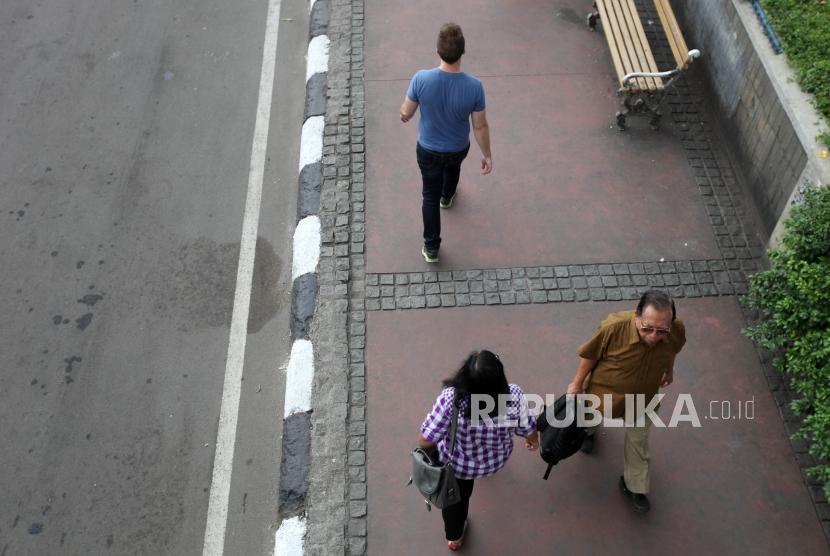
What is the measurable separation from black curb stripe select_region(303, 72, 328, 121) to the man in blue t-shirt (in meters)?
2.15

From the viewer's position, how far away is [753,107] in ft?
22.3

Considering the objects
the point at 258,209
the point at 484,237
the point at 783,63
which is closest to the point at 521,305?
the point at 484,237

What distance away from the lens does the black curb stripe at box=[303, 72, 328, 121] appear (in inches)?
305

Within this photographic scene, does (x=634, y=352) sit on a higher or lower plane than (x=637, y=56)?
lower

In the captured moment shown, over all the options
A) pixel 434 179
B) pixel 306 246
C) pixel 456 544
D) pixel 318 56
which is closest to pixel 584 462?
pixel 456 544

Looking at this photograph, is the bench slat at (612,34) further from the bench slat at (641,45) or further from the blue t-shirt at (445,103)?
the blue t-shirt at (445,103)

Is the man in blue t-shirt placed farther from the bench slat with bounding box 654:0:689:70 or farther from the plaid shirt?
the bench slat with bounding box 654:0:689:70

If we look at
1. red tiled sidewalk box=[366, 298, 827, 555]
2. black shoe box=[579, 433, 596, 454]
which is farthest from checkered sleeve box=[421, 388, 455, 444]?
black shoe box=[579, 433, 596, 454]

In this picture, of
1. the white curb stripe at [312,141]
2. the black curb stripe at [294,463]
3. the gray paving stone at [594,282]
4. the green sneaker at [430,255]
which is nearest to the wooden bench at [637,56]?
the gray paving stone at [594,282]

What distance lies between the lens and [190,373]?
6039 millimetres

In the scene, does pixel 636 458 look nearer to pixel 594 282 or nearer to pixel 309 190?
pixel 594 282

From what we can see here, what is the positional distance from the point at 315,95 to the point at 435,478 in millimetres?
4949

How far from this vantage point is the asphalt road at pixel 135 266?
543cm

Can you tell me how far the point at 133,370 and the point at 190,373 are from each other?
469 millimetres
